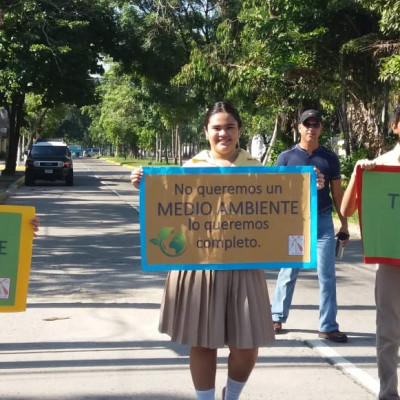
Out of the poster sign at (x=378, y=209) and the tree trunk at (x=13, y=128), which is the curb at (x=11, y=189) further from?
the poster sign at (x=378, y=209)

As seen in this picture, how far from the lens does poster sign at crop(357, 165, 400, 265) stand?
493cm

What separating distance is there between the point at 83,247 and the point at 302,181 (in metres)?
9.08

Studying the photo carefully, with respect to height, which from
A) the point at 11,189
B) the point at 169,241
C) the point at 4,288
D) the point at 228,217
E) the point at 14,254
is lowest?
the point at 11,189

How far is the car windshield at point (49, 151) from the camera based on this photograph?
33766 mm

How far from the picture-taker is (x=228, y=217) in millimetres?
4805

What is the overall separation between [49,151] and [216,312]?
100ft

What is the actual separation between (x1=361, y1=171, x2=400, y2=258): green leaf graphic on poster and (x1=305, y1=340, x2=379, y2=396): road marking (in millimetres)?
1105

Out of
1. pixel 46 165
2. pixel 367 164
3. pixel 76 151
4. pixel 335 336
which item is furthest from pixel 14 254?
pixel 76 151

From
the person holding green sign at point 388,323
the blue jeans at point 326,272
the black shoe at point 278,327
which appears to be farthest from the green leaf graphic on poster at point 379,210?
the black shoe at point 278,327

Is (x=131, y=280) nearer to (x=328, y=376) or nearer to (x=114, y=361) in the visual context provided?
(x=114, y=361)

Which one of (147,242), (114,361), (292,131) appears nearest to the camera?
(147,242)

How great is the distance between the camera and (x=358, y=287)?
995 cm

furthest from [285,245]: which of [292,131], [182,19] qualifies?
[182,19]

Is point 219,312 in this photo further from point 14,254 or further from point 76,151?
point 76,151
